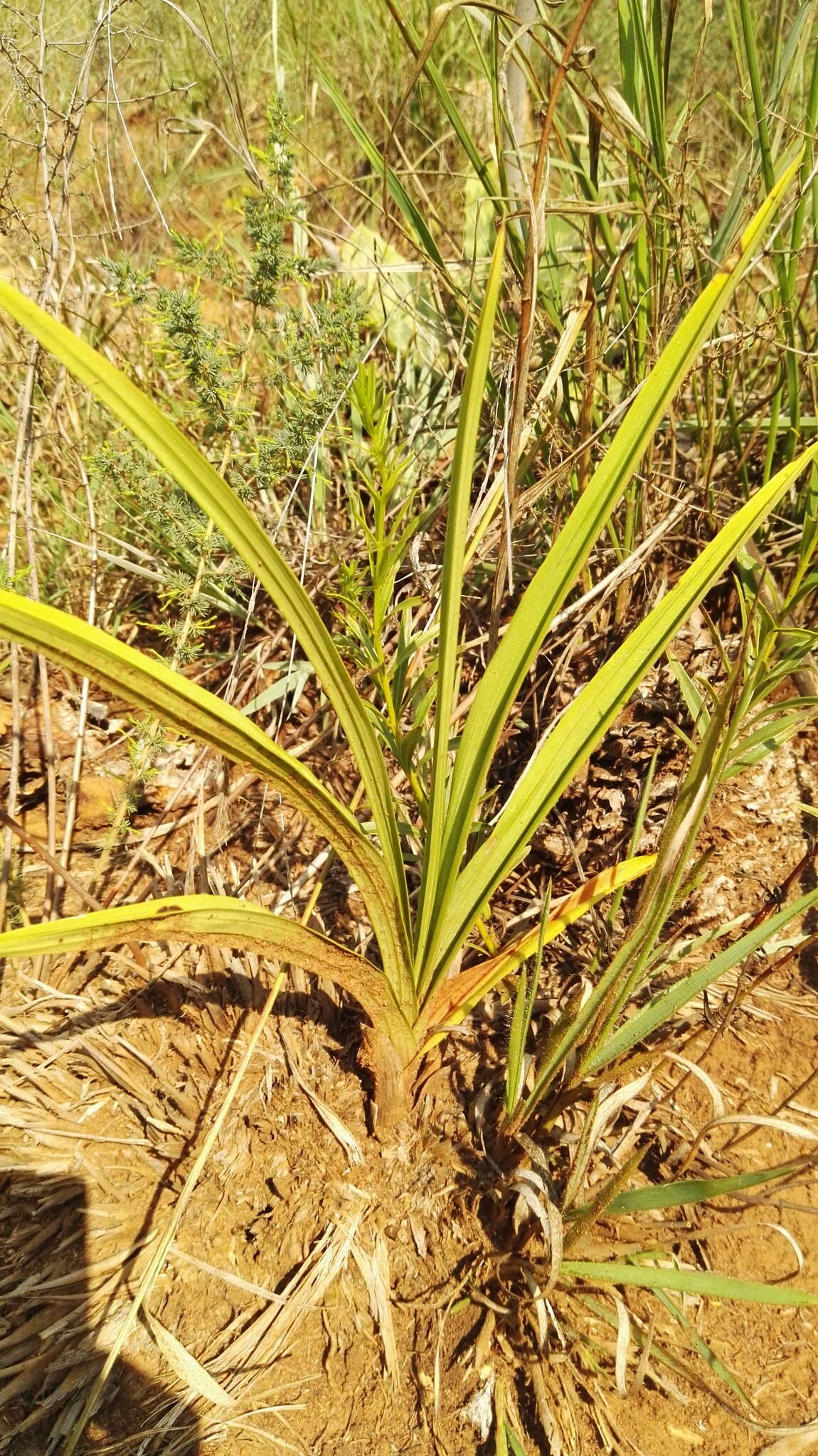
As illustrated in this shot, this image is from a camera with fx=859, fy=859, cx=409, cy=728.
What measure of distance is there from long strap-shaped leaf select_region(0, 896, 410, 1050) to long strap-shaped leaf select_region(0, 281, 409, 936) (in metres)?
0.16

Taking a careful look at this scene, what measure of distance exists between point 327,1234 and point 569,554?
2.63 feet

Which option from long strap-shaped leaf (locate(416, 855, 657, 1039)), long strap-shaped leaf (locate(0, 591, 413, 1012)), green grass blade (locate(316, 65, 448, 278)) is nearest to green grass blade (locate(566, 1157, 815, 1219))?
long strap-shaped leaf (locate(416, 855, 657, 1039))

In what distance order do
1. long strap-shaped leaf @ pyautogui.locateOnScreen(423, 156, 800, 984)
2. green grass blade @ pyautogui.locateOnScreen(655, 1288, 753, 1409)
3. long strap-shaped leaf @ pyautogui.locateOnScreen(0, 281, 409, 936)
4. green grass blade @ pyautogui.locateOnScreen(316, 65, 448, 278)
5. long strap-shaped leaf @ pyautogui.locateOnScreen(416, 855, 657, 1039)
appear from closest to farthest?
long strap-shaped leaf @ pyautogui.locateOnScreen(0, 281, 409, 936)
long strap-shaped leaf @ pyautogui.locateOnScreen(423, 156, 800, 984)
green grass blade @ pyautogui.locateOnScreen(655, 1288, 753, 1409)
long strap-shaped leaf @ pyautogui.locateOnScreen(416, 855, 657, 1039)
green grass blade @ pyautogui.locateOnScreen(316, 65, 448, 278)

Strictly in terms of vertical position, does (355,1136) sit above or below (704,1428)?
above

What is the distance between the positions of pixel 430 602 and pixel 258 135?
1.78 metres

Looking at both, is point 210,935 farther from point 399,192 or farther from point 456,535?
point 399,192

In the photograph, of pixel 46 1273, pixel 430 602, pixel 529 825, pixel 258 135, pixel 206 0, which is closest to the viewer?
pixel 529 825

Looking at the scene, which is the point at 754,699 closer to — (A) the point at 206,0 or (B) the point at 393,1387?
(B) the point at 393,1387

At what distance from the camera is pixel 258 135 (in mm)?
2297

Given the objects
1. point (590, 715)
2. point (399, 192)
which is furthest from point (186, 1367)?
A: point (399, 192)

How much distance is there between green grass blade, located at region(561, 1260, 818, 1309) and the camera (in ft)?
2.49

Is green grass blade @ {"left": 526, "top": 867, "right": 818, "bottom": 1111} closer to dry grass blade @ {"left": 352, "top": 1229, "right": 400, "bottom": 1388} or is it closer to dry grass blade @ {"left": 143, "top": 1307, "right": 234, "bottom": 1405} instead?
dry grass blade @ {"left": 352, "top": 1229, "right": 400, "bottom": 1388}

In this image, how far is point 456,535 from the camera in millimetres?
604

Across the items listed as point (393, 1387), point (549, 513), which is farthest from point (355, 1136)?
point (549, 513)
